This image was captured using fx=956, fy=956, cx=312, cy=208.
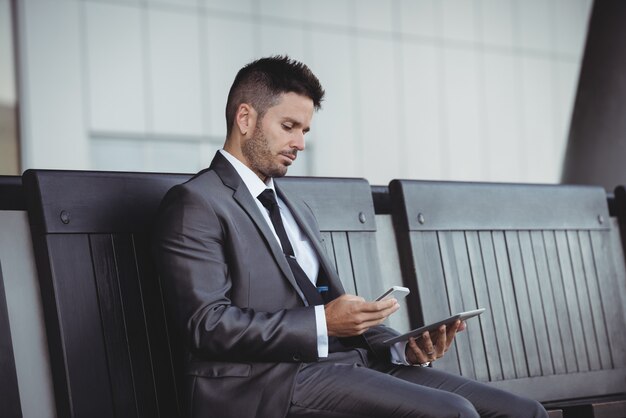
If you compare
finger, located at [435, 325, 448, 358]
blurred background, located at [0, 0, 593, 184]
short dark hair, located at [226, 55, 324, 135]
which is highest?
blurred background, located at [0, 0, 593, 184]

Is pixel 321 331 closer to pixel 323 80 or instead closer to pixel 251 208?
pixel 251 208

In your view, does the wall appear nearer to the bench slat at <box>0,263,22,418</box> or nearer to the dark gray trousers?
the dark gray trousers

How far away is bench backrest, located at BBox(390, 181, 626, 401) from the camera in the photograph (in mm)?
3160

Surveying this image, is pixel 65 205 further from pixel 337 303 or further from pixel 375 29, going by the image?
pixel 375 29

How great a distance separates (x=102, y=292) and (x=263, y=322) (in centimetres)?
50

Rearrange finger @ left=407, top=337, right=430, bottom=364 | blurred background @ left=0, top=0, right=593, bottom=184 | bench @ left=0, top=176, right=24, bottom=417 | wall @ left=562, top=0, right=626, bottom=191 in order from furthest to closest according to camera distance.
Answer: blurred background @ left=0, top=0, right=593, bottom=184
wall @ left=562, top=0, right=626, bottom=191
finger @ left=407, top=337, right=430, bottom=364
bench @ left=0, top=176, right=24, bottom=417

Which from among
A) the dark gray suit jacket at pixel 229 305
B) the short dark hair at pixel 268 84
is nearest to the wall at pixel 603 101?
the short dark hair at pixel 268 84

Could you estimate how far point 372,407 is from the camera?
209cm

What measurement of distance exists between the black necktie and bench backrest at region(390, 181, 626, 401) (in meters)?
0.79

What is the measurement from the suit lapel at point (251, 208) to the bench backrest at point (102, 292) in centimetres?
25

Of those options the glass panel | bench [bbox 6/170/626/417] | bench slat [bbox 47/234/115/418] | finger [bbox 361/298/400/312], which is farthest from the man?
the glass panel

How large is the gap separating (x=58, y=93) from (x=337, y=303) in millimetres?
7937

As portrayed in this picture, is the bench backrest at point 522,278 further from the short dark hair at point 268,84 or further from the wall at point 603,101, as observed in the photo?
the wall at point 603,101

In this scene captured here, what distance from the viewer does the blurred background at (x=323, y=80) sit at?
9547 mm
